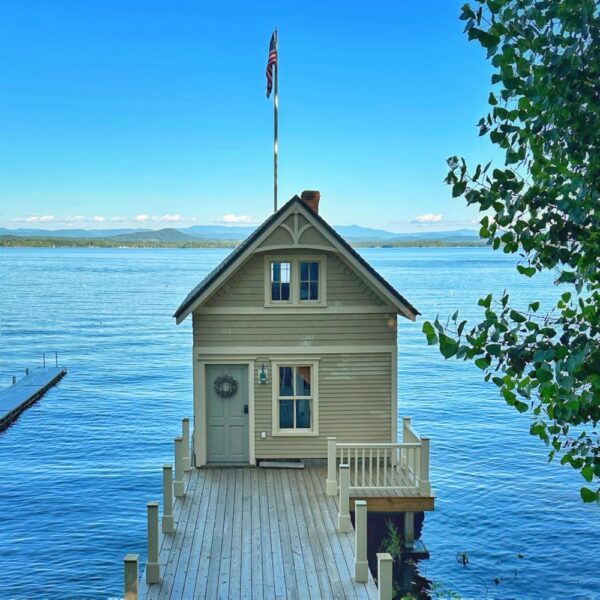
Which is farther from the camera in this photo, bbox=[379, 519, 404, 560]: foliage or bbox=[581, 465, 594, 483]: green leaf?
bbox=[379, 519, 404, 560]: foliage

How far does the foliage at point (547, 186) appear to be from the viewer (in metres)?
5.79

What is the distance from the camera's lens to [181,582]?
11.5 m

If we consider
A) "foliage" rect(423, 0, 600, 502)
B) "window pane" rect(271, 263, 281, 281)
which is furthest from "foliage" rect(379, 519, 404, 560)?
"foliage" rect(423, 0, 600, 502)

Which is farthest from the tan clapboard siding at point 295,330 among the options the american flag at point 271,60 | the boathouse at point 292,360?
the american flag at point 271,60

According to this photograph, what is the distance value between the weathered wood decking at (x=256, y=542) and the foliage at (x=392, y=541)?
234 cm

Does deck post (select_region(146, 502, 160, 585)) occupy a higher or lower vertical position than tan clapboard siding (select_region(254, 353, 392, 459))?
lower

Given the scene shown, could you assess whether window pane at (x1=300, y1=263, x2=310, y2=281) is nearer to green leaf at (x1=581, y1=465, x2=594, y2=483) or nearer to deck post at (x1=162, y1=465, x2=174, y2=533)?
deck post at (x1=162, y1=465, x2=174, y2=533)

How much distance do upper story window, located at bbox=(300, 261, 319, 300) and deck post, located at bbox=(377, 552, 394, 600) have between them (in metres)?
8.07

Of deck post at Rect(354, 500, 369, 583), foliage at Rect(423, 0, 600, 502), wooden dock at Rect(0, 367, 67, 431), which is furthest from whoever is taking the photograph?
wooden dock at Rect(0, 367, 67, 431)

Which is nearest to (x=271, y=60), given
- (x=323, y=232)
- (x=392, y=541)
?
(x=323, y=232)

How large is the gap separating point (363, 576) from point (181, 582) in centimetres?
289

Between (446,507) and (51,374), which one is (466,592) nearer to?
(446,507)

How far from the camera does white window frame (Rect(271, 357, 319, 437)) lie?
17328 millimetres

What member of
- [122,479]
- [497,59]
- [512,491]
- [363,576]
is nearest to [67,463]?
[122,479]
